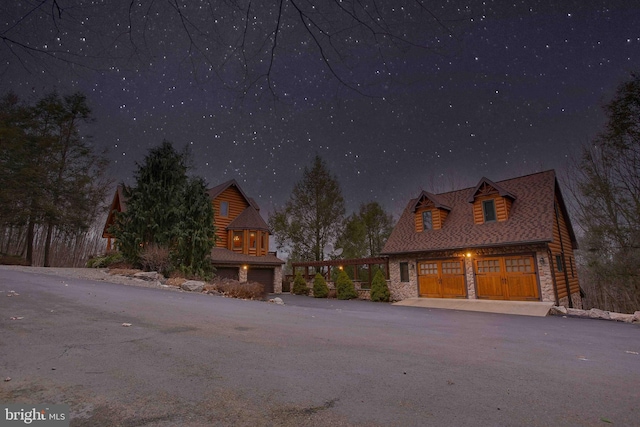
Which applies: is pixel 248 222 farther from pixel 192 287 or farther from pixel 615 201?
pixel 615 201

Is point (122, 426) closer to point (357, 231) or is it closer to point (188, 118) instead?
point (188, 118)

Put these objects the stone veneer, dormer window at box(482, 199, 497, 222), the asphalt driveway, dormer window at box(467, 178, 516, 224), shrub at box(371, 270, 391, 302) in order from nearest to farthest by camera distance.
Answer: the asphalt driveway < the stone veneer < dormer window at box(467, 178, 516, 224) < dormer window at box(482, 199, 497, 222) < shrub at box(371, 270, 391, 302)

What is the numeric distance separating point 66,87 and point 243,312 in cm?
639

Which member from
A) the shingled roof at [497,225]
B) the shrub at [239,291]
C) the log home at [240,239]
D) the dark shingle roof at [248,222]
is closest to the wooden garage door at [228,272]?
the log home at [240,239]

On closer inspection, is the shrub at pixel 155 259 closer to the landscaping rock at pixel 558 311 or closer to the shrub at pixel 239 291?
the shrub at pixel 239 291

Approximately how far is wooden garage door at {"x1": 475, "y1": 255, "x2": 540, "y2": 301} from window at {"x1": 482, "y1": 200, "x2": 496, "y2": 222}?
2.52 m

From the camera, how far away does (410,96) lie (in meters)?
2.94

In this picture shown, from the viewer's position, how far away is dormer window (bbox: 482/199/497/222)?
17.7 m

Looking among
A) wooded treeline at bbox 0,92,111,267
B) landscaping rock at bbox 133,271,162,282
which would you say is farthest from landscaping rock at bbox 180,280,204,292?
wooded treeline at bbox 0,92,111,267

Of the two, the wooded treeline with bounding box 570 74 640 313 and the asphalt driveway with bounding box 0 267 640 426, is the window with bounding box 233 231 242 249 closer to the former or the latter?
the asphalt driveway with bounding box 0 267 640 426

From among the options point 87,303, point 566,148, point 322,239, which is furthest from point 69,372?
point 322,239

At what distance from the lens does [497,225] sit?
1712cm

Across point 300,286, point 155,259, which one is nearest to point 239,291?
point 155,259

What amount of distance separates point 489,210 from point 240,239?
18611 millimetres
